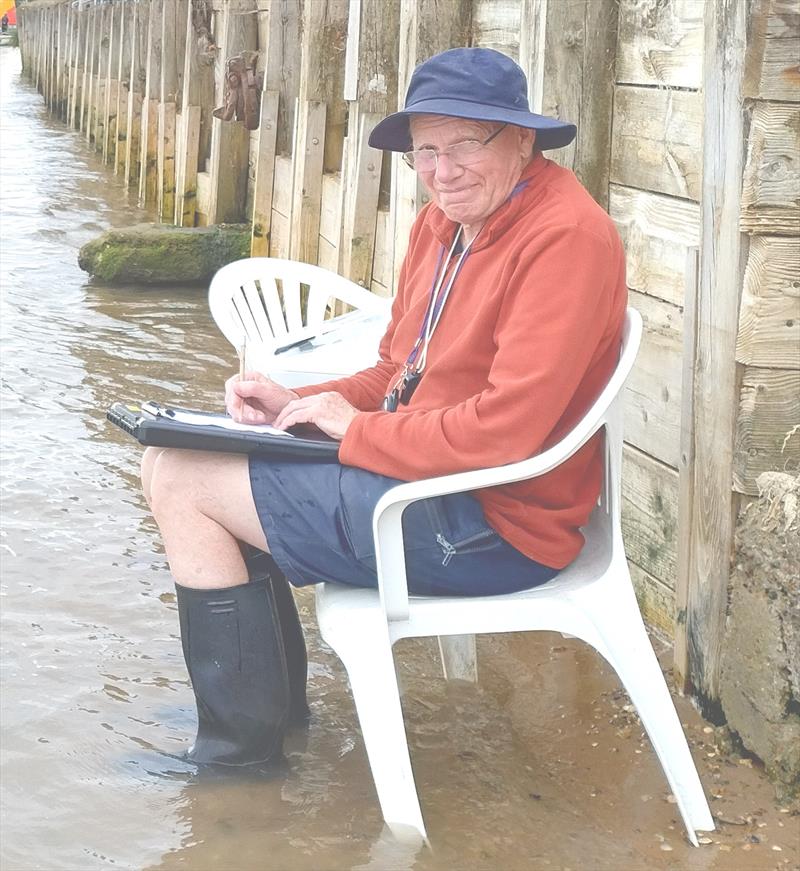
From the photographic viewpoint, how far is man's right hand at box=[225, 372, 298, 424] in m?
3.16

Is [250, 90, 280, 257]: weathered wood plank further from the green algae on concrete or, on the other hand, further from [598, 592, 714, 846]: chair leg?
[598, 592, 714, 846]: chair leg

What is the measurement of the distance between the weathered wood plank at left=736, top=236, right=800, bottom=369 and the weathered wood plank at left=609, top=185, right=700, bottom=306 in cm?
43

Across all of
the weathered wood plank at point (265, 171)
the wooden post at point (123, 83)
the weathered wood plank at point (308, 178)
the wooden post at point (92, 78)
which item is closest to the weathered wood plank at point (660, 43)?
the weathered wood plank at point (308, 178)

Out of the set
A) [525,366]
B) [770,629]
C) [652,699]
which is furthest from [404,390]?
[770,629]

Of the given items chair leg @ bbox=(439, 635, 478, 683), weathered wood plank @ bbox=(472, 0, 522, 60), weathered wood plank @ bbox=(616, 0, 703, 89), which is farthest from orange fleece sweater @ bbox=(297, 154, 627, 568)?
weathered wood plank @ bbox=(472, 0, 522, 60)

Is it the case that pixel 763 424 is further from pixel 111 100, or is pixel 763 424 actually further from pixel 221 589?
pixel 111 100

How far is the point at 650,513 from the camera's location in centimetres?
386

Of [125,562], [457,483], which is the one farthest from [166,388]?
[457,483]

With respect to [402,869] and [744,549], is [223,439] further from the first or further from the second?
[744,549]

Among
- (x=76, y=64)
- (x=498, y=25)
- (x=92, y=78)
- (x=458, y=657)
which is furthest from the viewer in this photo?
(x=76, y=64)

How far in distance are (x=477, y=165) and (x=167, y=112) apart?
10.3 meters

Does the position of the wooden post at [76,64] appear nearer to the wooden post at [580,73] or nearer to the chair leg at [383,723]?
the wooden post at [580,73]

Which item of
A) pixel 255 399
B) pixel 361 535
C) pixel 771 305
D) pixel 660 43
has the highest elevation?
pixel 660 43

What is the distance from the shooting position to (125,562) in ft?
14.7
